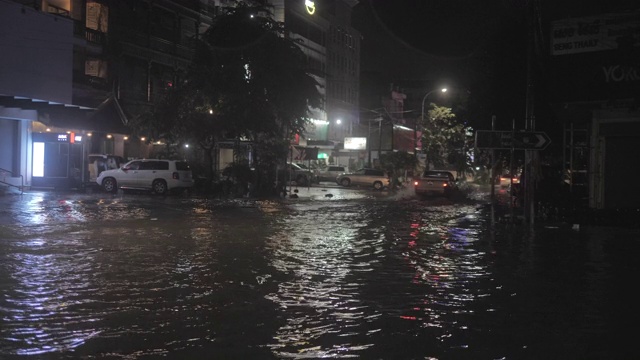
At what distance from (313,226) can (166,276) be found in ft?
28.1

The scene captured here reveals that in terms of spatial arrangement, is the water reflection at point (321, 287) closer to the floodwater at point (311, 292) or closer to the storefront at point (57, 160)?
the floodwater at point (311, 292)

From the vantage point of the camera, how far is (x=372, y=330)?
7102 mm

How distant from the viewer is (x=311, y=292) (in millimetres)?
9133

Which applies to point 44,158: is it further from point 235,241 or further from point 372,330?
point 372,330

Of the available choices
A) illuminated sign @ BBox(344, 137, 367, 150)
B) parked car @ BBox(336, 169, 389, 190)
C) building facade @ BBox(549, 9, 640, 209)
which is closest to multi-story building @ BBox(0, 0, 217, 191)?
parked car @ BBox(336, 169, 389, 190)

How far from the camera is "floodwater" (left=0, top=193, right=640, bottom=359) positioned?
652 centimetres

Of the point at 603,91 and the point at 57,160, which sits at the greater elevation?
the point at 603,91

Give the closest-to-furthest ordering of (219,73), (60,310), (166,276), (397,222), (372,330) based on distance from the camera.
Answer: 1. (372,330)
2. (60,310)
3. (166,276)
4. (397,222)
5. (219,73)

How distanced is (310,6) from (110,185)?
146 ft

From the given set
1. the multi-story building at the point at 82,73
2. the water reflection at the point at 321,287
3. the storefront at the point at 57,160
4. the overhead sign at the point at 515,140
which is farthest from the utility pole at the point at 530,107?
the storefront at the point at 57,160

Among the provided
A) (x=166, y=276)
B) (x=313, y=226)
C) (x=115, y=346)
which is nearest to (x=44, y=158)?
(x=313, y=226)

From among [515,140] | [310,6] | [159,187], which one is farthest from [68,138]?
[310,6]

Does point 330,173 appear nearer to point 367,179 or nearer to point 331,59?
point 367,179

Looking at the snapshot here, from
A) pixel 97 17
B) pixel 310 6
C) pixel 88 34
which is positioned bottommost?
pixel 88 34
